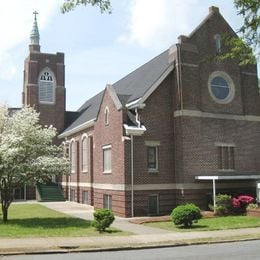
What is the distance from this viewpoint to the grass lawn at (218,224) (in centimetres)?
2177

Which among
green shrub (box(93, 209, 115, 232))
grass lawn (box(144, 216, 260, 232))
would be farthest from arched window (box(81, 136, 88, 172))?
green shrub (box(93, 209, 115, 232))

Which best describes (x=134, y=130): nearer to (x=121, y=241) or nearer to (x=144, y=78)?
(x=144, y=78)

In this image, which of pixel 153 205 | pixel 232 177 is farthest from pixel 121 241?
pixel 232 177

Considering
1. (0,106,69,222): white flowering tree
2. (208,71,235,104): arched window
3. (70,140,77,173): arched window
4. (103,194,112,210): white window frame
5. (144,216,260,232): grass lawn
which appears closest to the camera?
(144,216,260,232): grass lawn

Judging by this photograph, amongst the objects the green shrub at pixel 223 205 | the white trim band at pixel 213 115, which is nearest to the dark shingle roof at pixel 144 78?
the white trim band at pixel 213 115

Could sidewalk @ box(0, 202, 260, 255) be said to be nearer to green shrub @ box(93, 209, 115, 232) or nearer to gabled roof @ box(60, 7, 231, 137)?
green shrub @ box(93, 209, 115, 232)

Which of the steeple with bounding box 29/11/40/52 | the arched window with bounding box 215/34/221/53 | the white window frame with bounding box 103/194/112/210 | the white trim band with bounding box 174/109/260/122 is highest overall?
the steeple with bounding box 29/11/40/52

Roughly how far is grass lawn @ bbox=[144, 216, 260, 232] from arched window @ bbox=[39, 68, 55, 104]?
105 feet

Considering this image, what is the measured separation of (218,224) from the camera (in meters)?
22.9

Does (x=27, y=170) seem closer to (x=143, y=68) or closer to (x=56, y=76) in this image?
(x=143, y=68)

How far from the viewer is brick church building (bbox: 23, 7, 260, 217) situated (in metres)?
28.6

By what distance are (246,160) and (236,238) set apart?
13.6 metres

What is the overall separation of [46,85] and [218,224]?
34.8 m

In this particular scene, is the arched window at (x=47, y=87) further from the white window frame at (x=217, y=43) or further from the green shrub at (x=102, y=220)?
the green shrub at (x=102, y=220)
